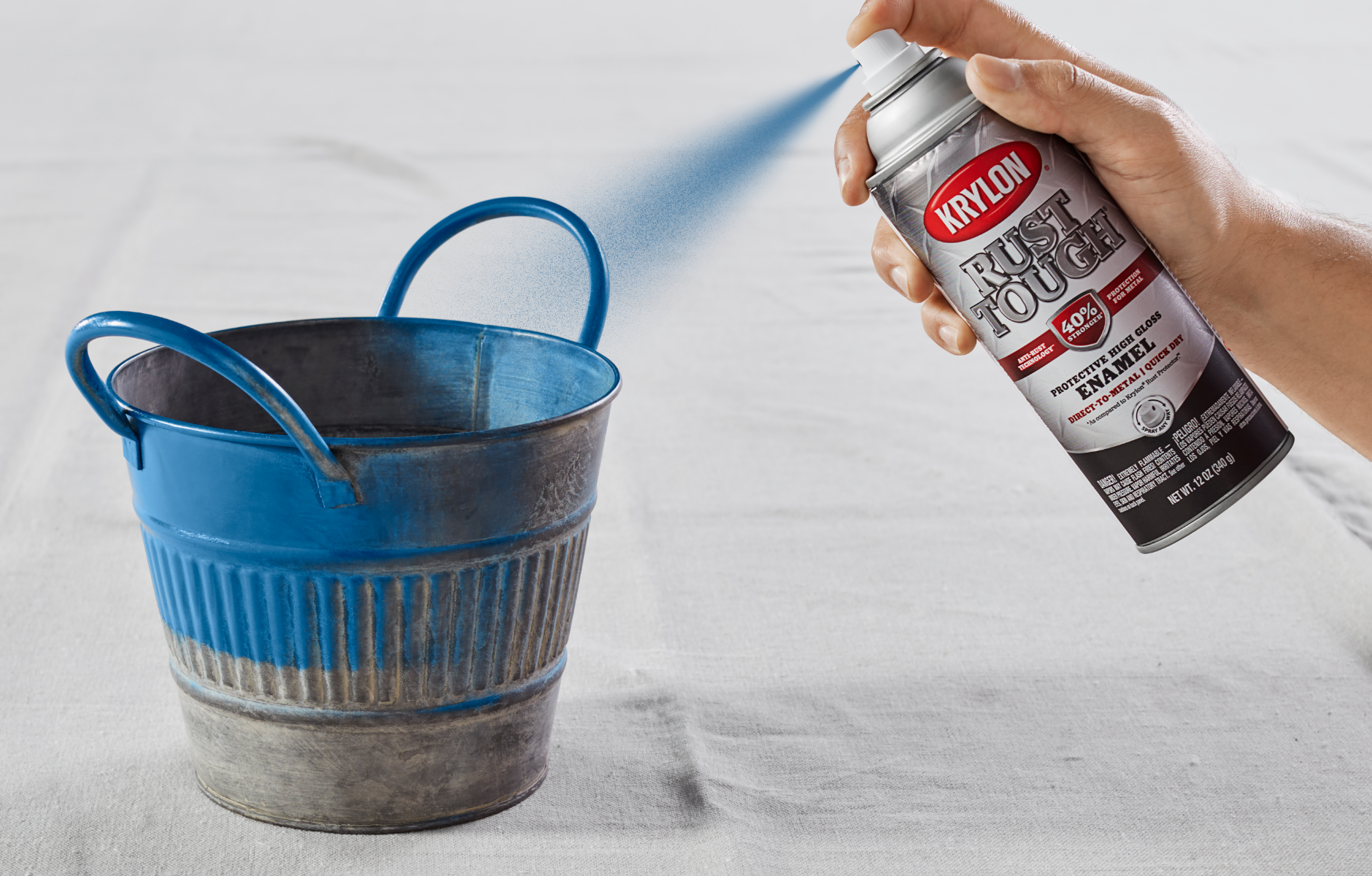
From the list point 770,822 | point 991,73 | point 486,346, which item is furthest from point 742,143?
point 770,822

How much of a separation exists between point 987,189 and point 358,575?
57 centimetres

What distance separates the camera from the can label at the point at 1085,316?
98 cm

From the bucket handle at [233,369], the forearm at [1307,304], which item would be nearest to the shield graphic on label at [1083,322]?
the forearm at [1307,304]

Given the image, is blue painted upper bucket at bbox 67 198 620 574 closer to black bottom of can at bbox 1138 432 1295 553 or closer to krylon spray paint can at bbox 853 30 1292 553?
krylon spray paint can at bbox 853 30 1292 553

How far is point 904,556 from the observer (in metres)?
1.72

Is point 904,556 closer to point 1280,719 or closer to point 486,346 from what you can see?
point 1280,719

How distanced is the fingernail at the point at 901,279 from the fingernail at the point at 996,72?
0.39m

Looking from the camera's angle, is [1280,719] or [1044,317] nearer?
[1044,317]

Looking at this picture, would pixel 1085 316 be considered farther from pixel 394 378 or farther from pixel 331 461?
pixel 394 378

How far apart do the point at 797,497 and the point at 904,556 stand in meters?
0.23

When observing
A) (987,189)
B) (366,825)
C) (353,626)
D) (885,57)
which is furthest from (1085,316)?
(366,825)

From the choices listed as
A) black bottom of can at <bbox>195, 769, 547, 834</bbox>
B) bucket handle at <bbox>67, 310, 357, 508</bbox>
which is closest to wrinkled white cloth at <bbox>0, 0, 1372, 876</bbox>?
black bottom of can at <bbox>195, 769, 547, 834</bbox>

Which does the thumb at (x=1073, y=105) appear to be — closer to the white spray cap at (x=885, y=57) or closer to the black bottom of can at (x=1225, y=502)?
the white spray cap at (x=885, y=57)

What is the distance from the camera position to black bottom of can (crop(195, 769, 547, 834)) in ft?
3.78
